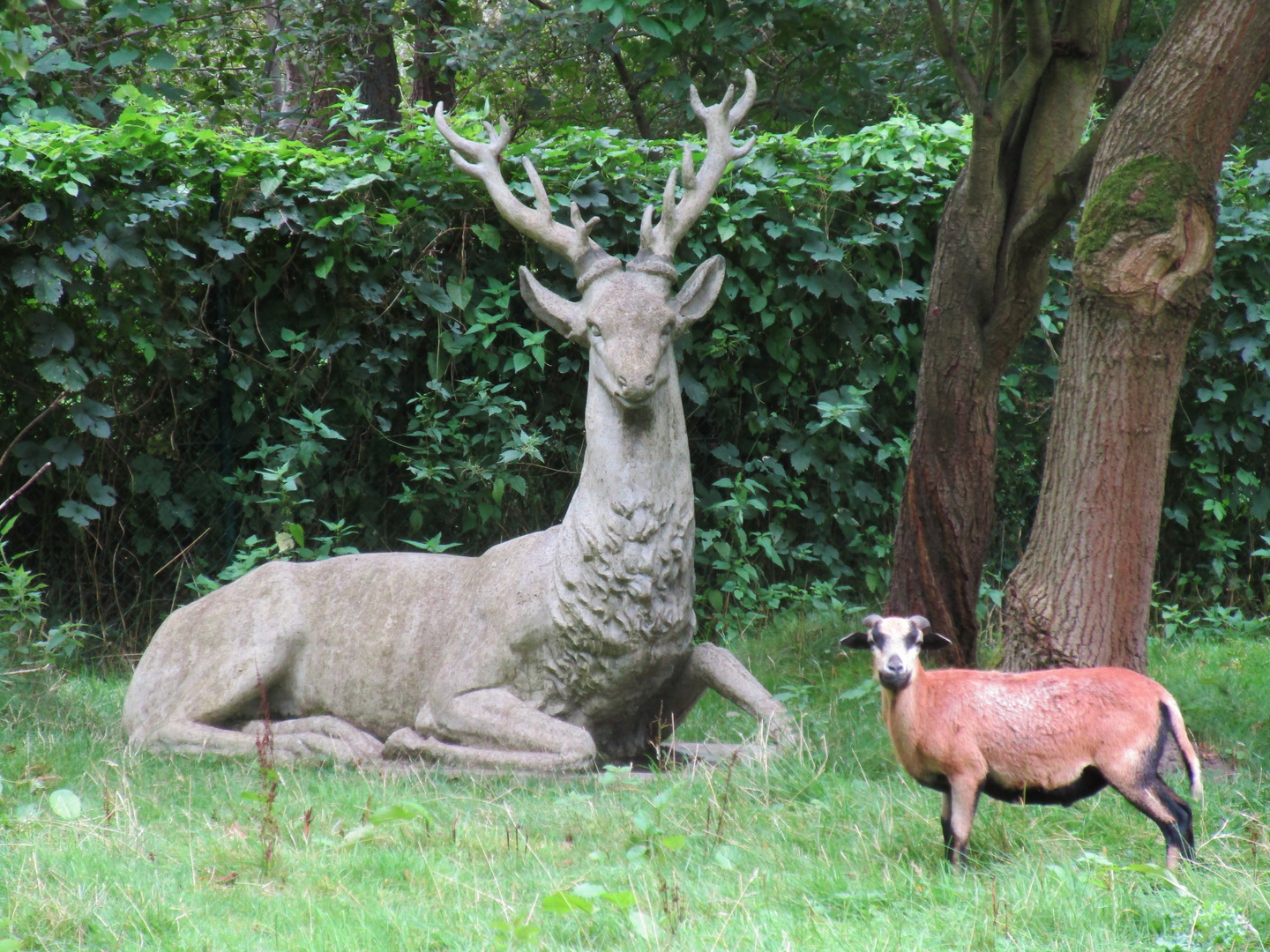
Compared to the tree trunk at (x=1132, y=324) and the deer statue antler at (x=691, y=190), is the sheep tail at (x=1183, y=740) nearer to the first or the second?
the tree trunk at (x=1132, y=324)

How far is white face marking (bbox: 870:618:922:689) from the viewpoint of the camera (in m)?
3.32

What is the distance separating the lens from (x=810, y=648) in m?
7.00

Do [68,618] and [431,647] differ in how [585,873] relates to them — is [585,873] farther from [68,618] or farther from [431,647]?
[68,618]

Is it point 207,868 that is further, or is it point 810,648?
point 810,648

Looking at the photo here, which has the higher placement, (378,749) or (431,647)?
(431,647)

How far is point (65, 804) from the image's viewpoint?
3996mm

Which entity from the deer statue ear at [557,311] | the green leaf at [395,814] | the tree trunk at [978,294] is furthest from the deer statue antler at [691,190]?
the green leaf at [395,814]

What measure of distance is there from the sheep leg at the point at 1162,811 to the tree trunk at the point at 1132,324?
143 centimetres

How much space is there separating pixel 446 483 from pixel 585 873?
173 inches

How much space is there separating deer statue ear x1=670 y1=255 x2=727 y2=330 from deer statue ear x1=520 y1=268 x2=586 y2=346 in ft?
1.18

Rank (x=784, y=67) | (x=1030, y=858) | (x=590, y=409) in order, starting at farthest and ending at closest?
1. (x=784, y=67)
2. (x=590, y=409)
3. (x=1030, y=858)

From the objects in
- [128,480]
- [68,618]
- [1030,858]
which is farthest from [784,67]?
[1030,858]

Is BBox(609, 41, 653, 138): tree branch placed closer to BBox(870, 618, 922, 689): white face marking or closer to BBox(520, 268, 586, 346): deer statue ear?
BBox(520, 268, 586, 346): deer statue ear

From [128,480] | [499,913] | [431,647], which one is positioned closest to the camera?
[499,913]
